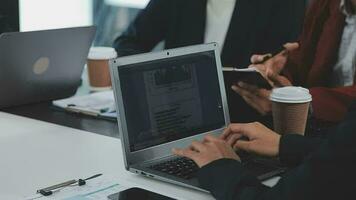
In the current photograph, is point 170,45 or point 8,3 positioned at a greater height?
point 8,3

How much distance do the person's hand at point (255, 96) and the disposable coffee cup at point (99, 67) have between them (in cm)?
59

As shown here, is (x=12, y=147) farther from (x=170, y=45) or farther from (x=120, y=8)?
(x=120, y=8)

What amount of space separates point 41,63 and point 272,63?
0.82m

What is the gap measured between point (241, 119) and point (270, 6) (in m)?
0.86

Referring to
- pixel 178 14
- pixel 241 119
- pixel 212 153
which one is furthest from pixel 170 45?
pixel 212 153

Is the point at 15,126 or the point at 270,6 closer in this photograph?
the point at 15,126

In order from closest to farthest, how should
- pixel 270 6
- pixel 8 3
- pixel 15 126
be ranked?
pixel 15 126 < pixel 8 3 < pixel 270 6

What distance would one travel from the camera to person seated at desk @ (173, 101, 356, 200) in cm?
104

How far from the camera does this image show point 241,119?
6.31 ft

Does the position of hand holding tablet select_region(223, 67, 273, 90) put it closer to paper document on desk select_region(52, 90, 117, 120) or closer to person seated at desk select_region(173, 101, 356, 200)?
person seated at desk select_region(173, 101, 356, 200)

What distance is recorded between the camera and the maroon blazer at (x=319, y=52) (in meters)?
2.15

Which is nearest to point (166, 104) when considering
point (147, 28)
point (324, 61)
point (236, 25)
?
point (324, 61)

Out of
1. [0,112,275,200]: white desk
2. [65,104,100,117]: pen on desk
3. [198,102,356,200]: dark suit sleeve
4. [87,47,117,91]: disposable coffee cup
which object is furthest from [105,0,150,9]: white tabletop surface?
[198,102,356,200]: dark suit sleeve

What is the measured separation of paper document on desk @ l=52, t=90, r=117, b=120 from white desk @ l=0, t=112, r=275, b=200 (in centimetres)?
16
